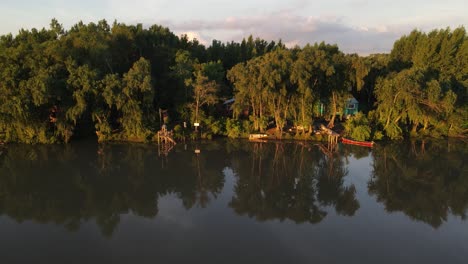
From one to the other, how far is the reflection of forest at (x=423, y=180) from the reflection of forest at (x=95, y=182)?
11.4 metres

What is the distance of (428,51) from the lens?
41.3 meters

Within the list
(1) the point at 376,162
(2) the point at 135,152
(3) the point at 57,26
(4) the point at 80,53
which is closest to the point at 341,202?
(1) the point at 376,162

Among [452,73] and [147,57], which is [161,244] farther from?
[452,73]

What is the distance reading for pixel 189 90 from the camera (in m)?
35.6

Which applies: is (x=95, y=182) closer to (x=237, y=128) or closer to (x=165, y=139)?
(x=165, y=139)

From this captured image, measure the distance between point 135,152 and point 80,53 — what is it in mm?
12284

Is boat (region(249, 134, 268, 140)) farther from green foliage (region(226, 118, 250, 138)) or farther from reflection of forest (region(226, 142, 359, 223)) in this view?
reflection of forest (region(226, 142, 359, 223))

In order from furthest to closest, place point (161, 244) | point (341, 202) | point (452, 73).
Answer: point (452, 73) < point (341, 202) < point (161, 244)

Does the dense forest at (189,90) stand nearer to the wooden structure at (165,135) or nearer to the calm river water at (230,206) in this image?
the wooden structure at (165,135)

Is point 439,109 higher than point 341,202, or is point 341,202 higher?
point 439,109

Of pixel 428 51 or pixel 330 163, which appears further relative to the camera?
pixel 428 51

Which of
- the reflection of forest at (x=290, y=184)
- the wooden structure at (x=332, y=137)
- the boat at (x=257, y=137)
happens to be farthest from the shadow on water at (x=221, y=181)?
the boat at (x=257, y=137)

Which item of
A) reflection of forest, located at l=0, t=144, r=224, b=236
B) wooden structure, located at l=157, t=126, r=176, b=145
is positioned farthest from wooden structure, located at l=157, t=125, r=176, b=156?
reflection of forest, located at l=0, t=144, r=224, b=236

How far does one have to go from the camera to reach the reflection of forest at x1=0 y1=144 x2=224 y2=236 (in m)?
17.2
